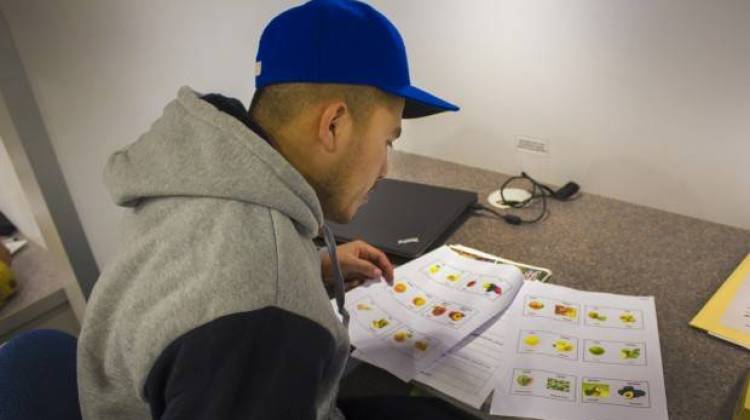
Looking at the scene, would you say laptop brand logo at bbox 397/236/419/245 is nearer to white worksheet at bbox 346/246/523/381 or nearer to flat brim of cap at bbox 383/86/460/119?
white worksheet at bbox 346/246/523/381

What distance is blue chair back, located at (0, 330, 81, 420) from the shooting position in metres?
0.61

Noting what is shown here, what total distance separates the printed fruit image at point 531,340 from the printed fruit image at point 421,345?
15cm

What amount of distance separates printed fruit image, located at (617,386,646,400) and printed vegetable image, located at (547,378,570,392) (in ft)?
0.21

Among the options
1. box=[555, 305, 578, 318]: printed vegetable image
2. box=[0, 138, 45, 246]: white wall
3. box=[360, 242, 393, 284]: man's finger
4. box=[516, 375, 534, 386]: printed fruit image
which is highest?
box=[360, 242, 393, 284]: man's finger

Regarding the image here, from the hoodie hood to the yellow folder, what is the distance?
2.06 feet

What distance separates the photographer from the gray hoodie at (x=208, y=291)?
0.44 meters

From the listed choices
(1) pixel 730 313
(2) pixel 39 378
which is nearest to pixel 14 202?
(2) pixel 39 378

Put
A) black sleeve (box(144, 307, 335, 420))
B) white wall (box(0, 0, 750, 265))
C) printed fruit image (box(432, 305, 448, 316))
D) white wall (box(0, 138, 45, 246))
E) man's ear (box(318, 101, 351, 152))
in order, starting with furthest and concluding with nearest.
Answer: white wall (box(0, 138, 45, 246)) → white wall (box(0, 0, 750, 265)) → printed fruit image (box(432, 305, 448, 316)) → man's ear (box(318, 101, 351, 152)) → black sleeve (box(144, 307, 335, 420))

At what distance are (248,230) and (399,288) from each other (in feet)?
1.56

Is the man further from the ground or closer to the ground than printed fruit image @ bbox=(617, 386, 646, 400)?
further from the ground

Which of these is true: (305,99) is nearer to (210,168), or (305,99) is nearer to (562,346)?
(210,168)

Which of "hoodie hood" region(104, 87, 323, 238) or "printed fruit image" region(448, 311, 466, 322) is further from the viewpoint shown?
"printed fruit image" region(448, 311, 466, 322)

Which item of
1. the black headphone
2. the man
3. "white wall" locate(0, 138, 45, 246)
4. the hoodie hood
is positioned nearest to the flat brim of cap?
the man

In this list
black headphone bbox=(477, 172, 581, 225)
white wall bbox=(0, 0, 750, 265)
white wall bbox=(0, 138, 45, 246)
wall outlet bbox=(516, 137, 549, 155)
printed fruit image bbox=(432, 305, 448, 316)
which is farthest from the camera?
white wall bbox=(0, 138, 45, 246)
